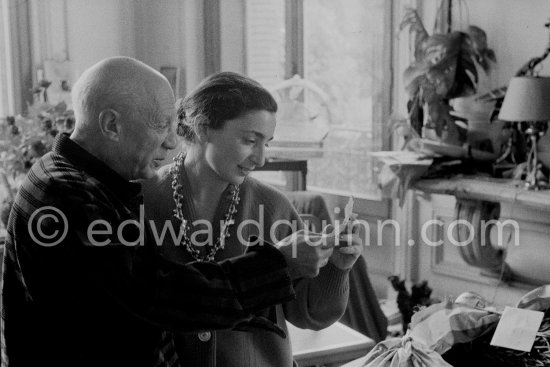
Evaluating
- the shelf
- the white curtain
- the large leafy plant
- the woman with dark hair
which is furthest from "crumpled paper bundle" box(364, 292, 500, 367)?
the white curtain

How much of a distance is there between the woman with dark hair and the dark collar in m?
0.25

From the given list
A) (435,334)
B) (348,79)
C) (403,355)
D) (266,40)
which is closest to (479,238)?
(348,79)

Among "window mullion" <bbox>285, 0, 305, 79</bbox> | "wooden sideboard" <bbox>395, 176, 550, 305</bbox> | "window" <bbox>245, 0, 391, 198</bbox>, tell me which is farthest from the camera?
"window mullion" <bbox>285, 0, 305, 79</bbox>

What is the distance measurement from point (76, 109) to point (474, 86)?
326 centimetres

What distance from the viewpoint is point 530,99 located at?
11.6 ft

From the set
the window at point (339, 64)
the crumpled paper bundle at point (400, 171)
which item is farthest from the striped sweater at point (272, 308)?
the window at point (339, 64)

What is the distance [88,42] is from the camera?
555cm

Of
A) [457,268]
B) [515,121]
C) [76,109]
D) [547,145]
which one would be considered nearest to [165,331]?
[76,109]

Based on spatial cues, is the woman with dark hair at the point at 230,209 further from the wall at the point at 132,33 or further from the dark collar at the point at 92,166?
the wall at the point at 132,33

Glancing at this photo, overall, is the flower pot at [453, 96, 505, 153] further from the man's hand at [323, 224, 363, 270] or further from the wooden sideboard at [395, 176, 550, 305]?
the man's hand at [323, 224, 363, 270]

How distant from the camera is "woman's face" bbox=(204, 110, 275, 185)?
4.72ft

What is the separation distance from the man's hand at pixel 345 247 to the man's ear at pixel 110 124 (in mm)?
438

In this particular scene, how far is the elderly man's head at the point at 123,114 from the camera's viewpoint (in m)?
1.20

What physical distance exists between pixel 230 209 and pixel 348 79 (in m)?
Result: 3.78
